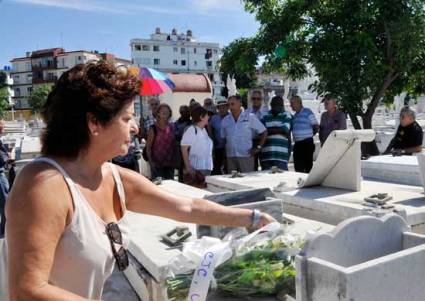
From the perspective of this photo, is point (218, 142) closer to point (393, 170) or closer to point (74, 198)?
point (393, 170)

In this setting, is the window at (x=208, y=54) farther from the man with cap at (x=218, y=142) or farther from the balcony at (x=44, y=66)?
the man with cap at (x=218, y=142)

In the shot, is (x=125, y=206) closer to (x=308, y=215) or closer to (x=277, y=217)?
(x=277, y=217)

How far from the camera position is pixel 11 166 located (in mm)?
6750

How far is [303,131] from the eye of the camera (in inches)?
279

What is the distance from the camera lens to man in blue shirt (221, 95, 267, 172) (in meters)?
6.52

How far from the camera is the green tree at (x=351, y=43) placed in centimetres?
814

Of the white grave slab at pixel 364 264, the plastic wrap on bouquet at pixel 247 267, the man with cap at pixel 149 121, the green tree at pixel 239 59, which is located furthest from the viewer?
the green tree at pixel 239 59

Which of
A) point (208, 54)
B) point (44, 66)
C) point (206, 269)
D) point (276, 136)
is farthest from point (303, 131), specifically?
point (44, 66)

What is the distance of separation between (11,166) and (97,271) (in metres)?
5.79

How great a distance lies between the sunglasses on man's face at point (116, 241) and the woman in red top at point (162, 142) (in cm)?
504

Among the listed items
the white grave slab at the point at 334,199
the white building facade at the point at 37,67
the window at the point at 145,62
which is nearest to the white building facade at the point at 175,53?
the window at the point at 145,62

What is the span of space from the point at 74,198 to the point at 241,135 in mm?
5180

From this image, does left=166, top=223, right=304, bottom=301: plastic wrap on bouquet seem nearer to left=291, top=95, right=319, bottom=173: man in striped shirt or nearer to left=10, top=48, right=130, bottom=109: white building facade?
left=291, top=95, right=319, bottom=173: man in striped shirt

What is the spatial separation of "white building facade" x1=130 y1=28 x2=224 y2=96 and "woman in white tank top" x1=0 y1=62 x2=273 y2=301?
81.8 metres
